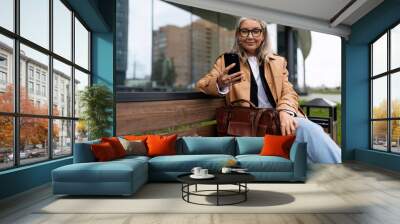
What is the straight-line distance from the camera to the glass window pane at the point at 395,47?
809 cm

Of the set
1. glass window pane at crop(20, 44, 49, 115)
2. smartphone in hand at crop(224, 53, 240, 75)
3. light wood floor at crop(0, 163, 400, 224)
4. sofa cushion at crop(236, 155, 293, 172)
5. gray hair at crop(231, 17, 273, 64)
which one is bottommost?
light wood floor at crop(0, 163, 400, 224)

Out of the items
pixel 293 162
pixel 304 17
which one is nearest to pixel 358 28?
pixel 304 17

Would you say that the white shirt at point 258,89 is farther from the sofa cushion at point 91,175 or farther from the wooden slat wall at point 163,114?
the sofa cushion at point 91,175

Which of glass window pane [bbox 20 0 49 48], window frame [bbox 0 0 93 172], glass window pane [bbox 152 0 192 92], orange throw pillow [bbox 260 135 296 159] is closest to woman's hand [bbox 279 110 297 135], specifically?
orange throw pillow [bbox 260 135 296 159]

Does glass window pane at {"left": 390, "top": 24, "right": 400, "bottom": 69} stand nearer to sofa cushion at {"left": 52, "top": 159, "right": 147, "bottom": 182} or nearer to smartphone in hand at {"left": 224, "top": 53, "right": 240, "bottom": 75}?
smartphone in hand at {"left": 224, "top": 53, "right": 240, "bottom": 75}

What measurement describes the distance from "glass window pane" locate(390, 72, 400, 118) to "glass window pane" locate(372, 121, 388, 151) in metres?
0.52

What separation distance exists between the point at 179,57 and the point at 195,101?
3.69 metres

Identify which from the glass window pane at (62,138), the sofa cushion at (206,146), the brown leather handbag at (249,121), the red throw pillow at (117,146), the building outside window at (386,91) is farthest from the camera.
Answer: the brown leather handbag at (249,121)

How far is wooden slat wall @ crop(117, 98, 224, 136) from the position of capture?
8.50m

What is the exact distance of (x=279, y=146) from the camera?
6.39 metres

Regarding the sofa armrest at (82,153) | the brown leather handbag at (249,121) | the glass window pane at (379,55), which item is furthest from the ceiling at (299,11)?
the sofa armrest at (82,153)

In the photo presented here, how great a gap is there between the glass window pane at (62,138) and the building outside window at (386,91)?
20.0ft

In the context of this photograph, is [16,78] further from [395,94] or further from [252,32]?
[395,94]

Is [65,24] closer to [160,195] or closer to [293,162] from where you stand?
[160,195]
